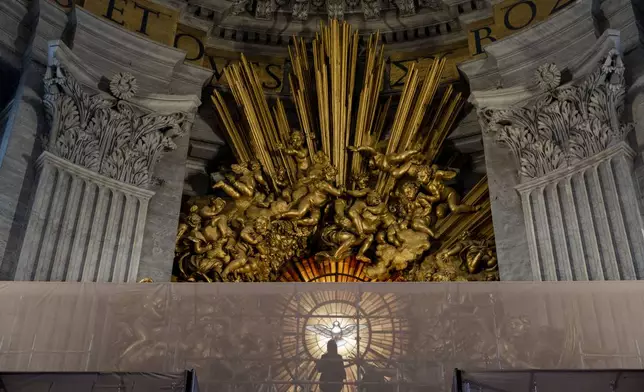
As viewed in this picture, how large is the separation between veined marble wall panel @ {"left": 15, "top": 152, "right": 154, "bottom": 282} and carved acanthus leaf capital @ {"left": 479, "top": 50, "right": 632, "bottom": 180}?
312cm

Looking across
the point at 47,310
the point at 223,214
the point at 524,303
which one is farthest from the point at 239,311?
the point at 223,214

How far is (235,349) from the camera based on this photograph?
5.25 metres

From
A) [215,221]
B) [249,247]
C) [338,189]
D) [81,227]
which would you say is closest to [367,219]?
[338,189]

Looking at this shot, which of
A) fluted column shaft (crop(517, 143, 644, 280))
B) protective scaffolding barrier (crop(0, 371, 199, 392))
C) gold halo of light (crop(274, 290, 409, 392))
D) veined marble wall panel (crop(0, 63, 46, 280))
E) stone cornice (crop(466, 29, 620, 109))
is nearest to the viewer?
protective scaffolding barrier (crop(0, 371, 199, 392))

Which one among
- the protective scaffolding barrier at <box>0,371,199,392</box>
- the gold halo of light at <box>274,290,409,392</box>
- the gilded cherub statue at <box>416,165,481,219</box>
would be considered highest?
the gilded cherub statue at <box>416,165,481,219</box>

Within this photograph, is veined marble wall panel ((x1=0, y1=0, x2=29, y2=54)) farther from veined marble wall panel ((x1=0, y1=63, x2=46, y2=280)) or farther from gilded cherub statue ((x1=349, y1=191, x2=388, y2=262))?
gilded cherub statue ((x1=349, y1=191, x2=388, y2=262))

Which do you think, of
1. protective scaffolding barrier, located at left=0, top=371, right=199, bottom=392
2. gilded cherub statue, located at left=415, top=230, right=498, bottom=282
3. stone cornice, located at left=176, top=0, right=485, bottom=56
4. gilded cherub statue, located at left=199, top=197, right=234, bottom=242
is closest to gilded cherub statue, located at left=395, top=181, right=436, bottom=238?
gilded cherub statue, located at left=415, top=230, right=498, bottom=282

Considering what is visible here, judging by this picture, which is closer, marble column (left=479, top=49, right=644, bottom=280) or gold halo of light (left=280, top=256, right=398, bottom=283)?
marble column (left=479, top=49, right=644, bottom=280)

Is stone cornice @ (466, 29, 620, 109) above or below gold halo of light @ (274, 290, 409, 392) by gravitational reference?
above

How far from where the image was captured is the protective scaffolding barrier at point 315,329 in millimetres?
5105

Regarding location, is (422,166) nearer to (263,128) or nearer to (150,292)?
(263,128)

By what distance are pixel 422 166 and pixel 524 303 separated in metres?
2.57

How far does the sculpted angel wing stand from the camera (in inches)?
Result: 209

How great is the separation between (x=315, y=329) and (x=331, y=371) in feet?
1.19
